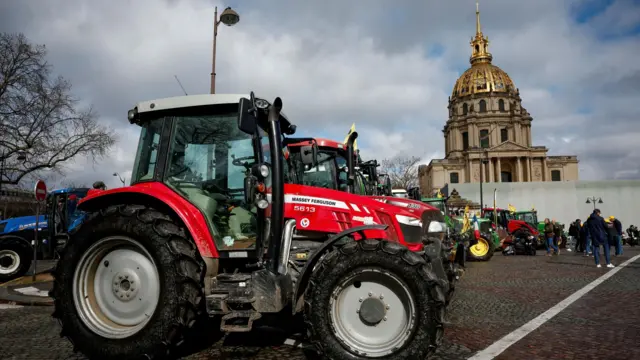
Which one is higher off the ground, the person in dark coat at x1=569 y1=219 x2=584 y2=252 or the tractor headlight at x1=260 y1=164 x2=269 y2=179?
the tractor headlight at x1=260 y1=164 x2=269 y2=179

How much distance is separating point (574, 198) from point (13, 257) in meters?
55.1

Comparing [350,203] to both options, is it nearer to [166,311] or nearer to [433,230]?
[433,230]

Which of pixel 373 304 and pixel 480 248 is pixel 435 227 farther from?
pixel 480 248

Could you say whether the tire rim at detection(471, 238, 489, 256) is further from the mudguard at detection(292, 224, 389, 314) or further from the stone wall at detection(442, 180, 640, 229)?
the stone wall at detection(442, 180, 640, 229)

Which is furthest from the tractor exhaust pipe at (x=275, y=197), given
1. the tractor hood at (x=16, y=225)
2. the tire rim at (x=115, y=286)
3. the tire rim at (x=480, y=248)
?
the tire rim at (x=480, y=248)

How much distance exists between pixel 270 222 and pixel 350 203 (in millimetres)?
859

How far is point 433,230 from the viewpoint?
18.0ft

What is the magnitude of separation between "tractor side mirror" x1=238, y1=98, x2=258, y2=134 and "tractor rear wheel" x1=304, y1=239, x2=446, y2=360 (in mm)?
1343

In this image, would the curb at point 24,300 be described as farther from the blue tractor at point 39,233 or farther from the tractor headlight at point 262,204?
the tractor headlight at point 262,204

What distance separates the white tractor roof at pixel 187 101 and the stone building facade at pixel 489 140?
8898 centimetres

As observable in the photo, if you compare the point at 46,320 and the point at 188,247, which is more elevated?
the point at 188,247

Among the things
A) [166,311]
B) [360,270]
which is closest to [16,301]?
[166,311]

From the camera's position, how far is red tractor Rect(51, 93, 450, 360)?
3.68m

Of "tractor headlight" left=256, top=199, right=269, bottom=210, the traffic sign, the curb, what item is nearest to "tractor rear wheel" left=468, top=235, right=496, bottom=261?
the curb
